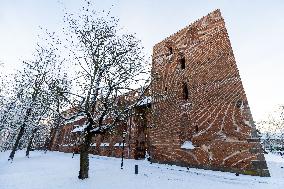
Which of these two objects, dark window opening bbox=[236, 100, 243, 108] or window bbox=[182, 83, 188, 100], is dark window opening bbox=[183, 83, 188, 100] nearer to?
window bbox=[182, 83, 188, 100]

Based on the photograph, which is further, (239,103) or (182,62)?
(182,62)

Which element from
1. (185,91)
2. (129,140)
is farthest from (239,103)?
(129,140)

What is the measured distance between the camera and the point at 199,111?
18.5 meters

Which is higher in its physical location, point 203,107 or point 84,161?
point 203,107

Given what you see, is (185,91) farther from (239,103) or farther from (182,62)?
(239,103)

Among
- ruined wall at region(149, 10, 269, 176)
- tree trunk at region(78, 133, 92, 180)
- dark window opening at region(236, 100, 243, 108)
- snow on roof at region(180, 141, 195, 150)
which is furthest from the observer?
snow on roof at region(180, 141, 195, 150)

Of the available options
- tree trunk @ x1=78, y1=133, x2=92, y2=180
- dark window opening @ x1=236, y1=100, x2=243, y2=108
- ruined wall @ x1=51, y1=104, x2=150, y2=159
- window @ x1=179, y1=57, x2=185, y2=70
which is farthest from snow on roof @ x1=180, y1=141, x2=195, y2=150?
tree trunk @ x1=78, y1=133, x2=92, y2=180

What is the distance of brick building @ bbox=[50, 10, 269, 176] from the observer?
15.7m

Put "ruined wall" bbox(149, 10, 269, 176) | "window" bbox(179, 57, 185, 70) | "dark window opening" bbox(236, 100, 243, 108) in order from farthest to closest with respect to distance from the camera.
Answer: "window" bbox(179, 57, 185, 70) < "dark window opening" bbox(236, 100, 243, 108) < "ruined wall" bbox(149, 10, 269, 176)

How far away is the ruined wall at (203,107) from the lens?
616 inches

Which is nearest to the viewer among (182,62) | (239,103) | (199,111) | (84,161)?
(84,161)

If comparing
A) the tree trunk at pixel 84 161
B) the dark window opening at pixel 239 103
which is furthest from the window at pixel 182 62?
the tree trunk at pixel 84 161

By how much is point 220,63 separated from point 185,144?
678cm

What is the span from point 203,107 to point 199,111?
1.51 feet
